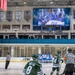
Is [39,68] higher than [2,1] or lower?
lower

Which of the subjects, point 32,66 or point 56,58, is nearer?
point 32,66

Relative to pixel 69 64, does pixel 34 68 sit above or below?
above

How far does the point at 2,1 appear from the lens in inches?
936

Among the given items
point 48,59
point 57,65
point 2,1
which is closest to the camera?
point 57,65

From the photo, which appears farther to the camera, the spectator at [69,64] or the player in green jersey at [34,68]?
the spectator at [69,64]

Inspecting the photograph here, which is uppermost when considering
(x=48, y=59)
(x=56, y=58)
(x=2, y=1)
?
(x=2, y=1)

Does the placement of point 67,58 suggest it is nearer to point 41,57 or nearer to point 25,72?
point 25,72

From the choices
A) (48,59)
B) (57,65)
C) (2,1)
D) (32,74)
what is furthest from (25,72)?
(48,59)

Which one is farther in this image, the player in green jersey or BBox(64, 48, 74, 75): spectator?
BBox(64, 48, 74, 75): spectator

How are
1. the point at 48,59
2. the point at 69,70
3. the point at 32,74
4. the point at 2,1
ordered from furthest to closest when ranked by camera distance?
the point at 48,59 < the point at 2,1 < the point at 69,70 < the point at 32,74

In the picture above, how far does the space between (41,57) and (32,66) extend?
33.6 meters

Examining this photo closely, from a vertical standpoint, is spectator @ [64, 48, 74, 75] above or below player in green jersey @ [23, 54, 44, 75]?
below

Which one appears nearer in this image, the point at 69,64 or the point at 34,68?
the point at 34,68

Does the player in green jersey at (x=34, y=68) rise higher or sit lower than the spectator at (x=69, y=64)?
higher
